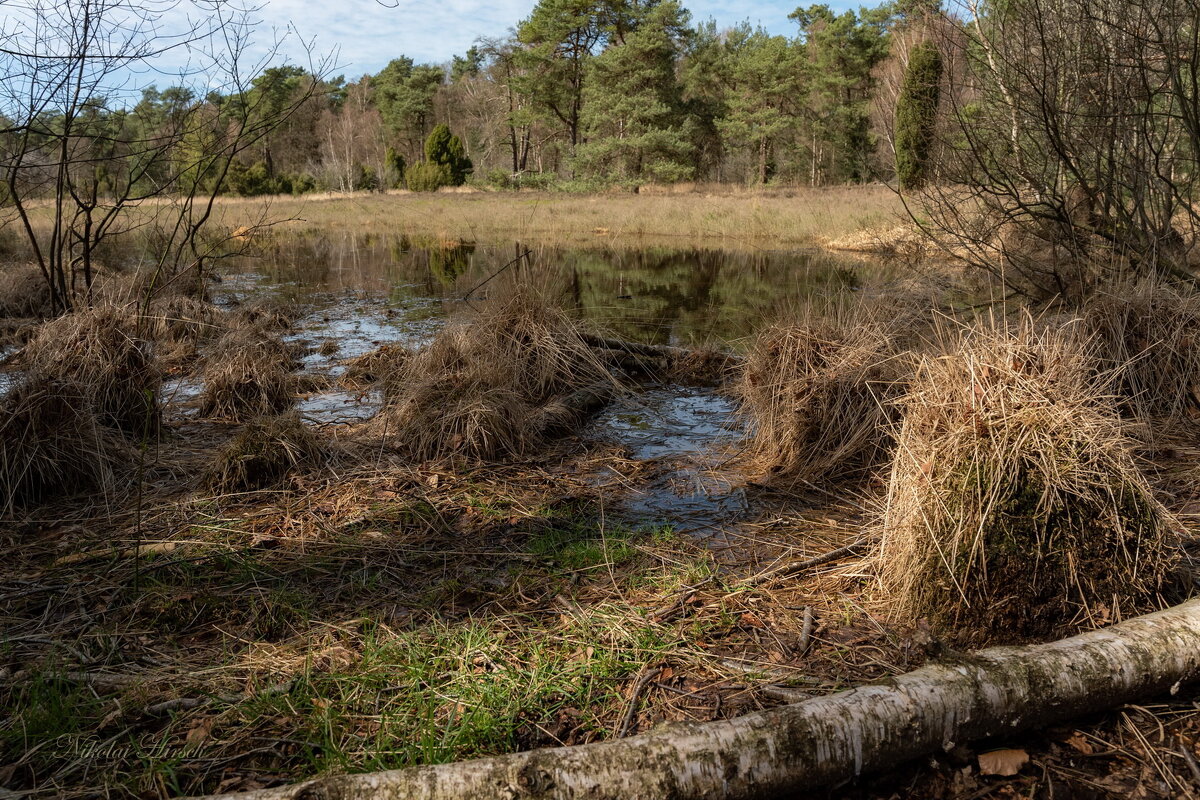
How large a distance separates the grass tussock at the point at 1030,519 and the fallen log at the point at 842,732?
0.23 meters

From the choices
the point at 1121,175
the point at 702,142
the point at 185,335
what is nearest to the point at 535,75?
the point at 702,142

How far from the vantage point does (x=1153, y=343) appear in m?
4.54

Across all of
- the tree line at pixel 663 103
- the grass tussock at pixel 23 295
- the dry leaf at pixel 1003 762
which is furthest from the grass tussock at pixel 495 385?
the tree line at pixel 663 103

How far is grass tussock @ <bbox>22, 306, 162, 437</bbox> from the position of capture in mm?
4473

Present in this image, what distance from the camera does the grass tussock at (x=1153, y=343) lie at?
456 centimetres

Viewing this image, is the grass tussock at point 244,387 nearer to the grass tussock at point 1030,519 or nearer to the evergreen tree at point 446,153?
Answer: the grass tussock at point 1030,519

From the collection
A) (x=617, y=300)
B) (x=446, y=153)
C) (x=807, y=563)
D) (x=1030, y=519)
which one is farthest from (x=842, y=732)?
(x=446, y=153)

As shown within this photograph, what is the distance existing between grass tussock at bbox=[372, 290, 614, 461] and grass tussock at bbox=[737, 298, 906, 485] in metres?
1.40

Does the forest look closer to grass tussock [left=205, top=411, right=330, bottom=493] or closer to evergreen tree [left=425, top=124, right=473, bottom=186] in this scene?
grass tussock [left=205, top=411, right=330, bottom=493]

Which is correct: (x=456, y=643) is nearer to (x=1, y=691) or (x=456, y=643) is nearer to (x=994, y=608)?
(x=1, y=691)

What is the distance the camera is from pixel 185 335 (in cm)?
786

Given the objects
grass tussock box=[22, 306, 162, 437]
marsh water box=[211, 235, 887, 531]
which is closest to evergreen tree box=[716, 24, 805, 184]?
marsh water box=[211, 235, 887, 531]

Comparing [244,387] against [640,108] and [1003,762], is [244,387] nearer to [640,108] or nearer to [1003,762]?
[1003,762]

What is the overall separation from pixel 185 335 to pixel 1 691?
6.39 meters
